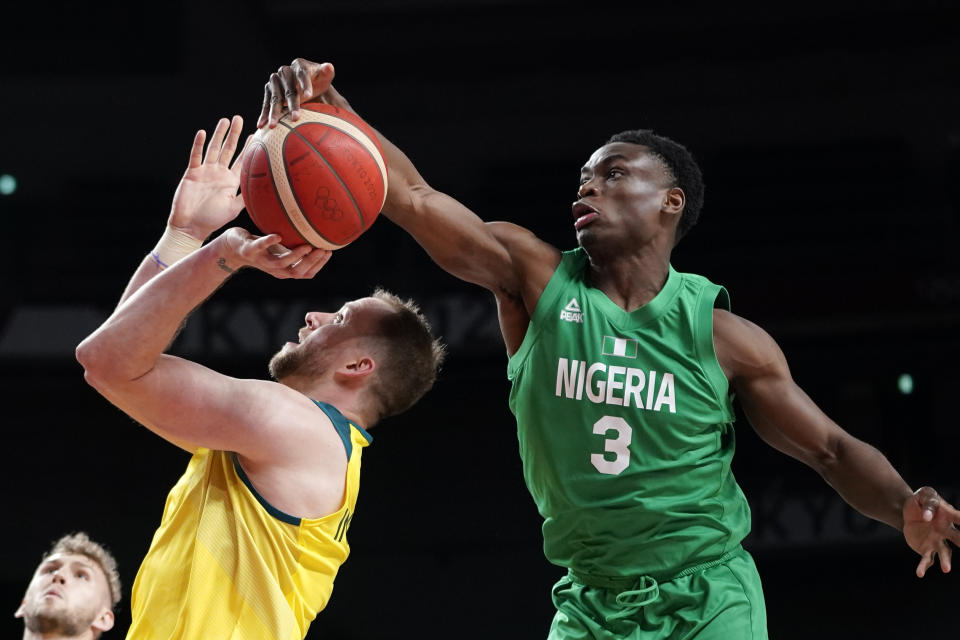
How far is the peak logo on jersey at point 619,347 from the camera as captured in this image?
2.96 metres

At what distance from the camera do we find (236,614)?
6.75ft

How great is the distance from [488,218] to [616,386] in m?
6.66

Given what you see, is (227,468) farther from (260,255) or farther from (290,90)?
(290,90)

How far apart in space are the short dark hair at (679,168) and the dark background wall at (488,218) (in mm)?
5291

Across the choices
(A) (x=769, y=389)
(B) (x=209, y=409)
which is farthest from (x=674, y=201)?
(B) (x=209, y=409)

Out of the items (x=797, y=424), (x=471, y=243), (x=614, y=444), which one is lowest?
(x=614, y=444)

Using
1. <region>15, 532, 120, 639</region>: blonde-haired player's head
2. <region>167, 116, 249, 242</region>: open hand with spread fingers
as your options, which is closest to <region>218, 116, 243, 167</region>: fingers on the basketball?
<region>167, 116, 249, 242</region>: open hand with spread fingers

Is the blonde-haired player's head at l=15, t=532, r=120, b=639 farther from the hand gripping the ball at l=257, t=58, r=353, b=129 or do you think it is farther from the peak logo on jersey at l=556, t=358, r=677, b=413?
the hand gripping the ball at l=257, t=58, r=353, b=129

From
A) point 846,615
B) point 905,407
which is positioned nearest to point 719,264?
point 905,407

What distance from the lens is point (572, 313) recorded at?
119 inches

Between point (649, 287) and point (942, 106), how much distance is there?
7.27 m

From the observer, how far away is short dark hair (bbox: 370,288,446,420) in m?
2.45

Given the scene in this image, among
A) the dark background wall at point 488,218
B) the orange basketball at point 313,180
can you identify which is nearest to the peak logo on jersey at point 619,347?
the orange basketball at point 313,180

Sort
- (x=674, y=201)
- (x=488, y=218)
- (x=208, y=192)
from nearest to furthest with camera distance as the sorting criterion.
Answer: (x=208, y=192), (x=674, y=201), (x=488, y=218)
